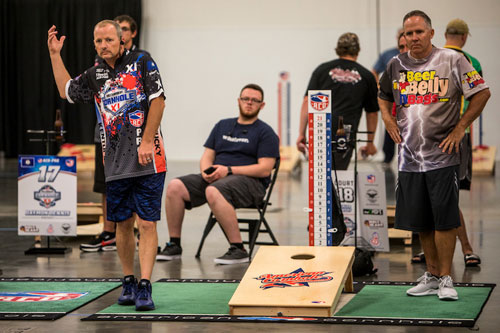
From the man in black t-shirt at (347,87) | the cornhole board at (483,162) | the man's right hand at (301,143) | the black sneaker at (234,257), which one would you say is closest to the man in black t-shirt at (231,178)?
the black sneaker at (234,257)

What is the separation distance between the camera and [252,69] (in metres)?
14.1

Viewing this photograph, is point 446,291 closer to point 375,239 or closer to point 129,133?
point 375,239

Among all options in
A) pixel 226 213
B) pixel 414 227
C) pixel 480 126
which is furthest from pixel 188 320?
pixel 480 126

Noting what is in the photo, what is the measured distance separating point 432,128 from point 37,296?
2202 mm

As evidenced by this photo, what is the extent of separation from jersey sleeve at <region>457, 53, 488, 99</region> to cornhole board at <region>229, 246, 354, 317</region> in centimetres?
99

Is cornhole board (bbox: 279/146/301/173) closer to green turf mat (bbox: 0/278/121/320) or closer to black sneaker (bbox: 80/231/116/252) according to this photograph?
black sneaker (bbox: 80/231/116/252)

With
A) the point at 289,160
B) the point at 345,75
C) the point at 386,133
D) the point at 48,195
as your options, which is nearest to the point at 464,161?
the point at 345,75

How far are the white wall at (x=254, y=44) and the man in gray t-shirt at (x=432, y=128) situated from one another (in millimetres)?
9411

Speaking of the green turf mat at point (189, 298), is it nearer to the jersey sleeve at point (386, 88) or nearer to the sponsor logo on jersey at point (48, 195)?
the jersey sleeve at point (386, 88)

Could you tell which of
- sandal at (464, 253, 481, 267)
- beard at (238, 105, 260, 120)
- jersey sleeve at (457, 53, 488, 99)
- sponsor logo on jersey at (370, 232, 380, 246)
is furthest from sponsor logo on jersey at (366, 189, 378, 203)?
jersey sleeve at (457, 53, 488, 99)

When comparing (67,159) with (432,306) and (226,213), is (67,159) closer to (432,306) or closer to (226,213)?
(226,213)

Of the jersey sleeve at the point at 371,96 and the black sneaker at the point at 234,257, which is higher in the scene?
the jersey sleeve at the point at 371,96

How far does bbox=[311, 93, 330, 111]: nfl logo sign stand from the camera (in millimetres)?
4816

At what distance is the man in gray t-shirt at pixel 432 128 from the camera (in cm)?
420
